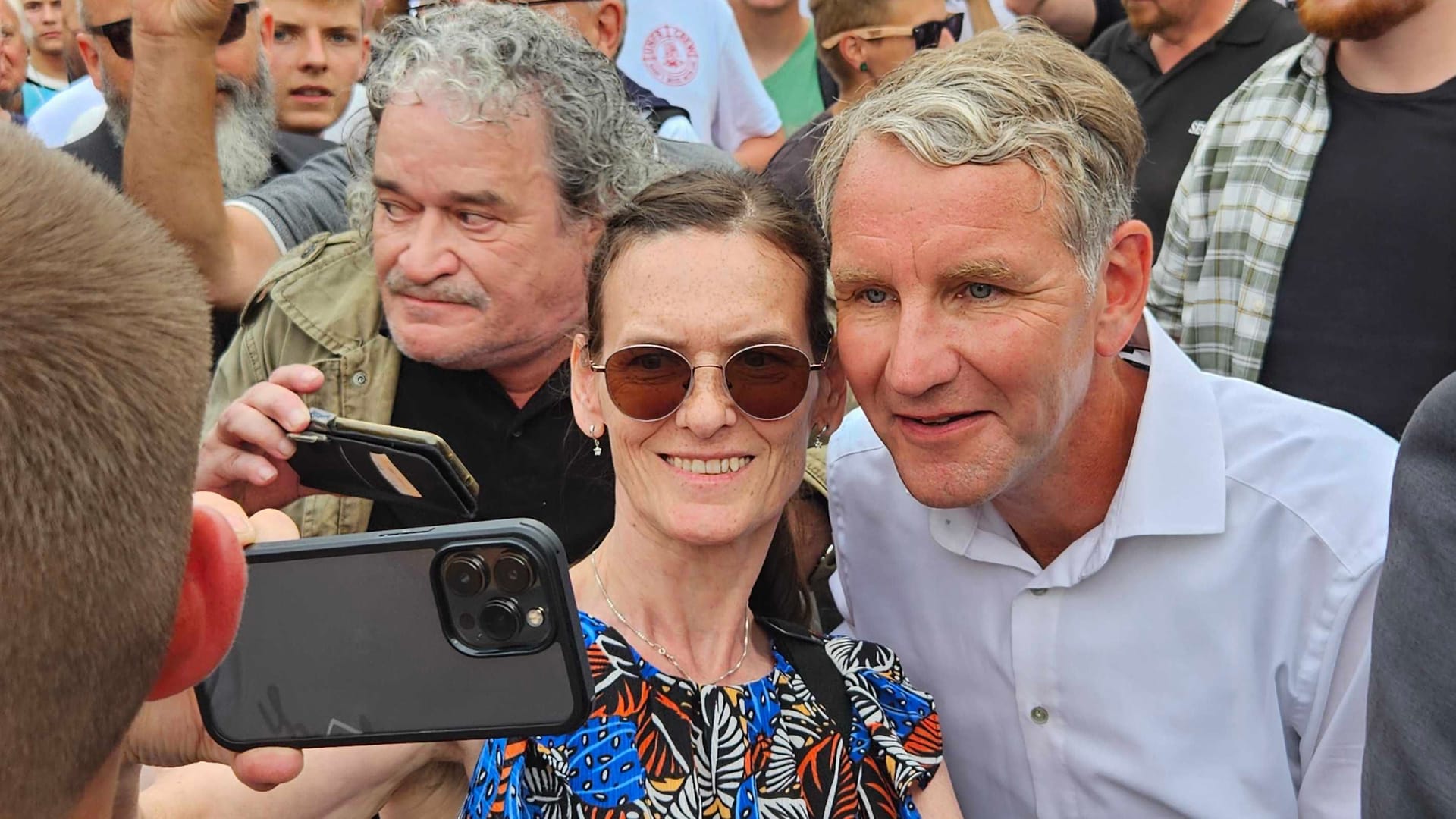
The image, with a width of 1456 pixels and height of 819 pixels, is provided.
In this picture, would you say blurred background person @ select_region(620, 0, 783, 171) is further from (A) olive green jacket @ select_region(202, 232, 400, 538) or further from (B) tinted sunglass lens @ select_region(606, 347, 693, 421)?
(B) tinted sunglass lens @ select_region(606, 347, 693, 421)

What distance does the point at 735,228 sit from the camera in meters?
2.27

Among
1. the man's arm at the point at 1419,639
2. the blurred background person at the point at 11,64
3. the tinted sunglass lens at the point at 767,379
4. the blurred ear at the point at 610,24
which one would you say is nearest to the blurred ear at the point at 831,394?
the tinted sunglass lens at the point at 767,379

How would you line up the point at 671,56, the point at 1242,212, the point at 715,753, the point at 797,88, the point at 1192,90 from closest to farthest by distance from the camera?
the point at 715,753
the point at 1242,212
the point at 1192,90
the point at 671,56
the point at 797,88

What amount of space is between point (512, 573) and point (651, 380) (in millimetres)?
753

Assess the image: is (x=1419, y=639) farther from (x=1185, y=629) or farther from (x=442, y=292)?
(x=442, y=292)

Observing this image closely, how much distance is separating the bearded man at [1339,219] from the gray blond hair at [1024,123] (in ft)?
4.92

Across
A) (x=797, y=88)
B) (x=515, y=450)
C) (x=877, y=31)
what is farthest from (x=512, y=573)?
(x=797, y=88)

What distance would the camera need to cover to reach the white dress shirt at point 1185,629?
2281 mm

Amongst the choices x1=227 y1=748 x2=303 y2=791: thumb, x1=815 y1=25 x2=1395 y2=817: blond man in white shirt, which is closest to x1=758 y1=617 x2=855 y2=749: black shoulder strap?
x1=815 y1=25 x2=1395 y2=817: blond man in white shirt

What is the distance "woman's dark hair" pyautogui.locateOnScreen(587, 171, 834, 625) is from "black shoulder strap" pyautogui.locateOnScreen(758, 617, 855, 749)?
0.10 metres

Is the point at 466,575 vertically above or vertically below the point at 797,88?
above

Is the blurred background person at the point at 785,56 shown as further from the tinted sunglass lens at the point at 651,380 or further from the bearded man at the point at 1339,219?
the tinted sunglass lens at the point at 651,380

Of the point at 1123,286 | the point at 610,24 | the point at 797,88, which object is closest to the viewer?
the point at 1123,286

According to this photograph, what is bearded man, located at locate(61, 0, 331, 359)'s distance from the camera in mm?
3969
